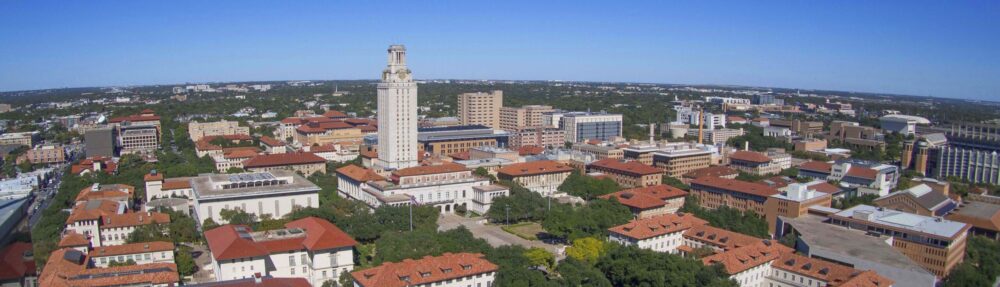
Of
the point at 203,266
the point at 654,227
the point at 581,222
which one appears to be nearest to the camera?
the point at 203,266

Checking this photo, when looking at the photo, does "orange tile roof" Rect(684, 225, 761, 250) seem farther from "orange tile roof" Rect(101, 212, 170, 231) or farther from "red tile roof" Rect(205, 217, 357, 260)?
"orange tile roof" Rect(101, 212, 170, 231)

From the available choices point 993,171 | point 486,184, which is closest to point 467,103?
point 486,184

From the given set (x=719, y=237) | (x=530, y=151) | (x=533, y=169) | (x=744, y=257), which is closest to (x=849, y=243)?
(x=719, y=237)

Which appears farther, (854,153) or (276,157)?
(854,153)

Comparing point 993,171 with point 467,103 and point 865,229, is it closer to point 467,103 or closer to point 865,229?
point 865,229

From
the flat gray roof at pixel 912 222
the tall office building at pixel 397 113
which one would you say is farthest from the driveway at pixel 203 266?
the flat gray roof at pixel 912 222

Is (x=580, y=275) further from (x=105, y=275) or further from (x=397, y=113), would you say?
(x=397, y=113)
